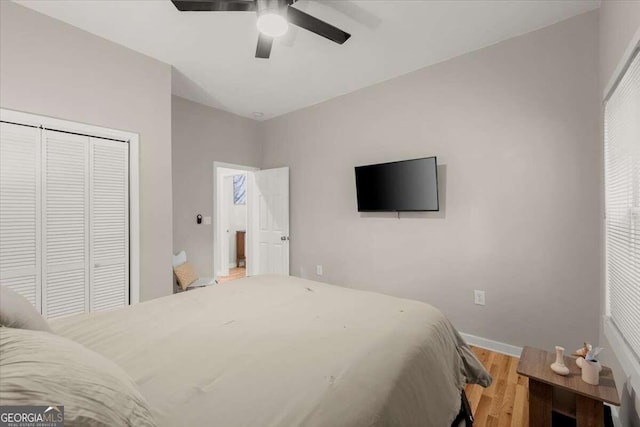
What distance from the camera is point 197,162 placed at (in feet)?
13.0

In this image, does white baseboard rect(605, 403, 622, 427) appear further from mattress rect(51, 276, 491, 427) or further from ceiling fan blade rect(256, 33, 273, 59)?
ceiling fan blade rect(256, 33, 273, 59)

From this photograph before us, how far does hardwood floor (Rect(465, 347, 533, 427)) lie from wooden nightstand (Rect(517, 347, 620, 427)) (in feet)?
0.94

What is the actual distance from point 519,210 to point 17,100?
400cm

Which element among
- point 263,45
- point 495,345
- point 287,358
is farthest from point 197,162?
point 495,345

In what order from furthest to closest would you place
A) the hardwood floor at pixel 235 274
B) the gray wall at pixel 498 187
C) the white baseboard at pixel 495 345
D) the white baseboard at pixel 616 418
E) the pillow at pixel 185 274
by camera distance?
1. the hardwood floor at pixel 235 274
2. the pillow at pixel 185 274
3. the white baseboard at pixel 495 345
4. the gray wall at pixel 498 187
5. the white baseboard at pixel 616 418

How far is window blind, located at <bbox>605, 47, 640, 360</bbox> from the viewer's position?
131cm

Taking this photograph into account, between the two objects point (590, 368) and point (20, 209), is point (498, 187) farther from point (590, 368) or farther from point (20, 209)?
point (20, 209)

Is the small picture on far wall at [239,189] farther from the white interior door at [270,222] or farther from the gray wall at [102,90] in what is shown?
the gray wall at [102,90]

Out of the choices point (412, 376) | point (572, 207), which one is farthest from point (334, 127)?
point (412, 376)

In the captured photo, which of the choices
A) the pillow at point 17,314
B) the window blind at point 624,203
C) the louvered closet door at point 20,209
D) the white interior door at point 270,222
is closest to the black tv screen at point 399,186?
the window blind at point 624,203

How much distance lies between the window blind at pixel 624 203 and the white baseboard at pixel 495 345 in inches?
35.5

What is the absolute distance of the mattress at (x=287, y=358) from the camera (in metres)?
0.84

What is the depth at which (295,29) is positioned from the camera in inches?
93.8

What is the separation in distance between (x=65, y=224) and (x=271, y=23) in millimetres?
2226
